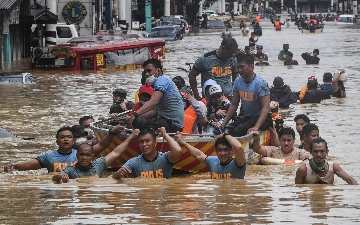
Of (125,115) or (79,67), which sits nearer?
(125,115)

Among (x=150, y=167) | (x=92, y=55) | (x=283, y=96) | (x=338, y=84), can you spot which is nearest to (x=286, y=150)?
(x=150, y=167)

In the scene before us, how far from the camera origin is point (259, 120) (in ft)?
45.7

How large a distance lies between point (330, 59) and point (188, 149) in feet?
111

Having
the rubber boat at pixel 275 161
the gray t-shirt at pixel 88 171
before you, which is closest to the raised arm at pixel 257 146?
the rubber boat at pixel 275 161

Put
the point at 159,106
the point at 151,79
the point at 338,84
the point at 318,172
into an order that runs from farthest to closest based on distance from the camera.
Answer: the point at 338,84 → the point at 159,106 → the point at 151,79 → the point at 318,172

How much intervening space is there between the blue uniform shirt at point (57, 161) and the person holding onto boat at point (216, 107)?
9.77 ft

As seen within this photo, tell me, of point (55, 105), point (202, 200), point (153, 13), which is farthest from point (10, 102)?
point (153, 13)

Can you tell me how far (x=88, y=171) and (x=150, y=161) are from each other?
2.45ft

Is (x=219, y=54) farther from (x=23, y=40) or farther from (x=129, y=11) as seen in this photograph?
(x=129, y=11)

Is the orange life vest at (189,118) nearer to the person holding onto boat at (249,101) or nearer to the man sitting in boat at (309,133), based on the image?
the person holding onto boat at (249,101)

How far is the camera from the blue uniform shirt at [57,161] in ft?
40.0

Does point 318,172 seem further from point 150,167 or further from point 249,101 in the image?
point 249,101

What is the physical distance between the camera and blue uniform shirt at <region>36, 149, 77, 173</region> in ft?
40.0

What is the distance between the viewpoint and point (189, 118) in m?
14.5
